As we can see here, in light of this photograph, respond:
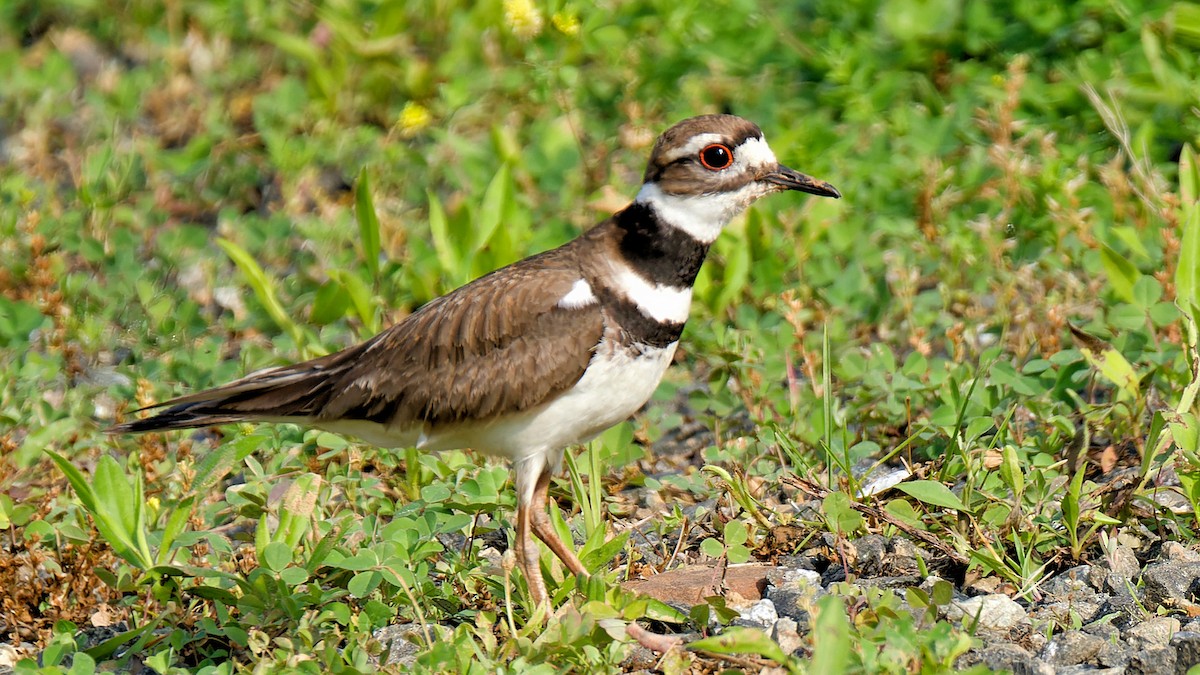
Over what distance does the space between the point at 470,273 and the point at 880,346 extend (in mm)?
1791

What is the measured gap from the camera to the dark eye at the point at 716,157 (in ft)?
16.3

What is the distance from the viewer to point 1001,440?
5258 mm

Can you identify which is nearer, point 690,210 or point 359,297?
point 690,210

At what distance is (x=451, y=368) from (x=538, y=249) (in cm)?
205

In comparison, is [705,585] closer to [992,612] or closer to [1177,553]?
A: [992,612]

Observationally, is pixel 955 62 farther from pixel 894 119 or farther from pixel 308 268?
pixel 308 268

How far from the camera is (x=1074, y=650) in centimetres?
407

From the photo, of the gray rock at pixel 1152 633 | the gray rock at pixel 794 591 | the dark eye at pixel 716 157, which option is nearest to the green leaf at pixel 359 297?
the dark eye at pixel 716 157

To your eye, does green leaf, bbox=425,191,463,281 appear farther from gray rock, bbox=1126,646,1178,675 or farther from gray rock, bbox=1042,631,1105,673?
gray rock, bbox=1126,646,1178,675

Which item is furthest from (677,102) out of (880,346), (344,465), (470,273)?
(344,465)

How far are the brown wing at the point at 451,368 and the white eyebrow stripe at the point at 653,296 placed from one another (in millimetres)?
132

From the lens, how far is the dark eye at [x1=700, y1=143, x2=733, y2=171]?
4.96 m

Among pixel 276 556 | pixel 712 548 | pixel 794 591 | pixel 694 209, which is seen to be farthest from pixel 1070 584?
pixel 276 556

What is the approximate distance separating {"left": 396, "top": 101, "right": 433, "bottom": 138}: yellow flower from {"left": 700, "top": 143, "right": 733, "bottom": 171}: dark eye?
364 centimetres
